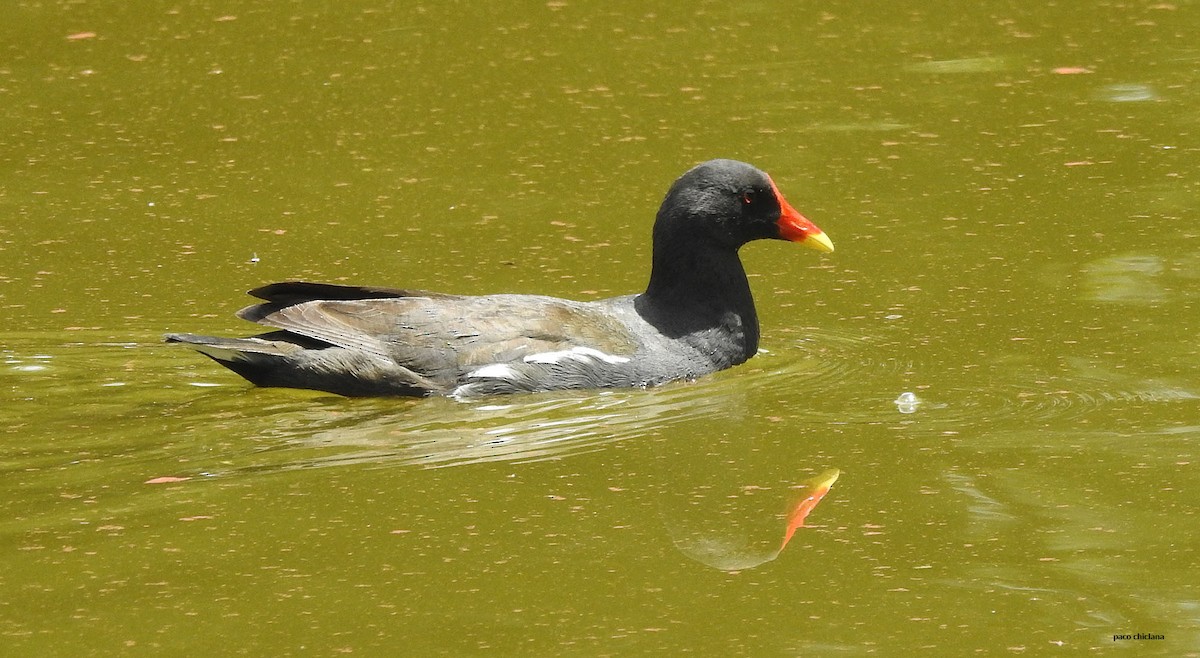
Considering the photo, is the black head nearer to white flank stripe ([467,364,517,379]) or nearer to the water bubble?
white flank stripe ([467,364,517,379])

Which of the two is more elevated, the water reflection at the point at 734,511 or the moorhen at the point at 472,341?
the moorhen at the point at 472,341

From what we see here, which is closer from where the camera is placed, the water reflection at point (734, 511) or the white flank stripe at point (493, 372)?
the water reflection at point (734, 511)

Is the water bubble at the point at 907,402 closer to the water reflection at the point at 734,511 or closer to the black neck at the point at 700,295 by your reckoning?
the water reflection at the point at 734,511

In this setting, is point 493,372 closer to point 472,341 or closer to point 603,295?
point 472,341

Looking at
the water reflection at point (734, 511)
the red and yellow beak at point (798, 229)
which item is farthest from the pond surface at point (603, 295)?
Answer: the red and yellow beak at point (798, 229)

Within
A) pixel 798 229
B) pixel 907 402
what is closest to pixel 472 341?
pixel 798 229

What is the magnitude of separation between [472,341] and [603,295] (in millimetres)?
864

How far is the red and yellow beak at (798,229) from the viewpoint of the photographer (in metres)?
7.13

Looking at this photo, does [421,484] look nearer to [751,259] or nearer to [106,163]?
[751,259]

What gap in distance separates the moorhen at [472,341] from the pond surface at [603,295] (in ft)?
0.36

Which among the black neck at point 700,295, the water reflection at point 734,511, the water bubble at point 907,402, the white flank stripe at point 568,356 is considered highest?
the black neck at point 700,295

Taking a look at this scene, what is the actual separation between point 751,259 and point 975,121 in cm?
158

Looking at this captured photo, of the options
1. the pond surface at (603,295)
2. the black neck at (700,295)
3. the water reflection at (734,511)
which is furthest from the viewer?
the black neck at (700,295)

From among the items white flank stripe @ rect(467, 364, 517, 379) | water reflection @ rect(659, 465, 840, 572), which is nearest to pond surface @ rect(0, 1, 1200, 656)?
water reflection @ rect(659, 465, 840, 572)
